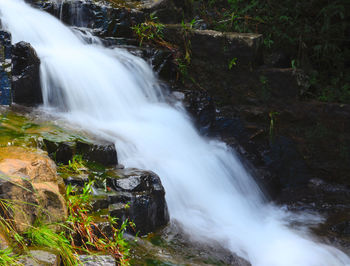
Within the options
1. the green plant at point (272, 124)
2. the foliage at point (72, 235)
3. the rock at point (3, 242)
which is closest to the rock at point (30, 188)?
the foliage at point (72, 235)

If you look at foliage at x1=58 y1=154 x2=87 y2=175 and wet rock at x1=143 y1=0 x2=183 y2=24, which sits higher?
wet rock at x1=143 y1=0 x2=183 y2=24

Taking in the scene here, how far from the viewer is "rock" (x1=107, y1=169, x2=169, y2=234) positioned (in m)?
3.42

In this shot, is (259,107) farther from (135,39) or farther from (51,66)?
(51,66)

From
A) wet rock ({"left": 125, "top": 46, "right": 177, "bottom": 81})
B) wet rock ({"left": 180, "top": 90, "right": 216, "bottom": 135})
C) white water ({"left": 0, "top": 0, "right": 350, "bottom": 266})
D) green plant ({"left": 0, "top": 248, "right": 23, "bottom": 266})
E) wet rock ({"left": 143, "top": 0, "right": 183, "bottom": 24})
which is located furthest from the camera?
wet rock ({"left": 143, "top": 0, "right": 183, "bottom": 24})

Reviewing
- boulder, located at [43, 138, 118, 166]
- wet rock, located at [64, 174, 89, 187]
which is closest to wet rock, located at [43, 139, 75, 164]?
boulder, located at [43, 138, 118, 166]

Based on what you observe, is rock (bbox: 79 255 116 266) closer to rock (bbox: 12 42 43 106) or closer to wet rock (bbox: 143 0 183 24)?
rock (bbox: 12 42 43 106)

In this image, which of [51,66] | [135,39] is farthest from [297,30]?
[51,66]

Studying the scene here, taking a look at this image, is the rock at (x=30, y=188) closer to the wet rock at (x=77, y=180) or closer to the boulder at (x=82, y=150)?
the wet rock at (x=77, y=180)

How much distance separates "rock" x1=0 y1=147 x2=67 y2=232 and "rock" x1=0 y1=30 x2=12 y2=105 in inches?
63.4

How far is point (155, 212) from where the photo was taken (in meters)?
3.65

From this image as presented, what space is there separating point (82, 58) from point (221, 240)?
3.77m

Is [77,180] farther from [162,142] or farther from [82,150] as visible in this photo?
[162,142]

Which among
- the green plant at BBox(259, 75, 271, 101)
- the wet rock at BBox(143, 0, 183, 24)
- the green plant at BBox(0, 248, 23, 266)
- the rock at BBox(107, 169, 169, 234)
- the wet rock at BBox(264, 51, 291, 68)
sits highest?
the wet rock at BBox(143, 0, 183, 24)

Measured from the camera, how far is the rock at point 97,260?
244cm
